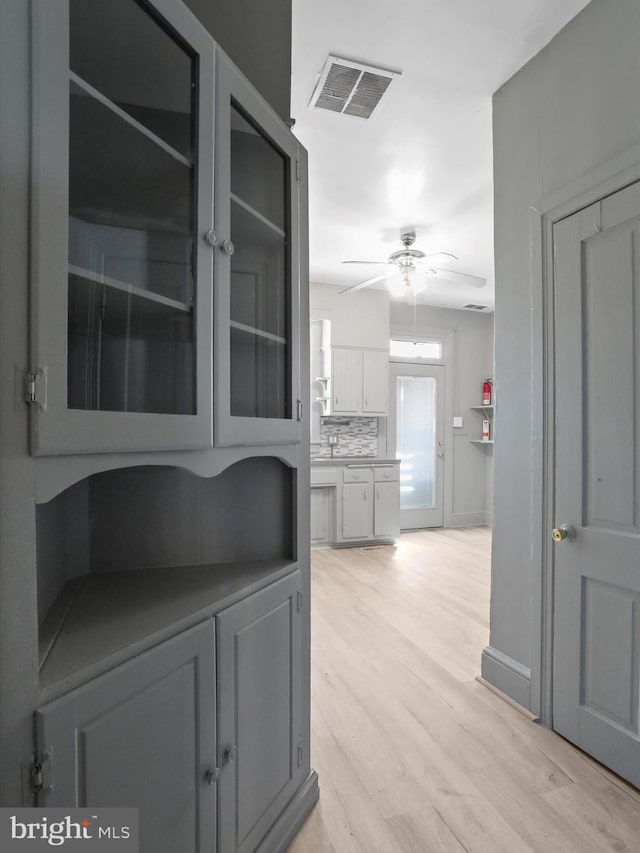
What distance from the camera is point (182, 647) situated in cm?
105

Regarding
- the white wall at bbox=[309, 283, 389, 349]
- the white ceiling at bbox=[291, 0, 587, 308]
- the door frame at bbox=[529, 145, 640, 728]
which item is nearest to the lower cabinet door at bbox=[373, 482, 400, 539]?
the white wall at bbox=[309, 283, 389, 349]

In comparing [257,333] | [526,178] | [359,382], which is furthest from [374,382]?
[257,333]

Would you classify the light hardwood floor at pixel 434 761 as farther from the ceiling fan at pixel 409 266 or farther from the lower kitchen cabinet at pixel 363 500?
the ceiling fan at pixel 409 266

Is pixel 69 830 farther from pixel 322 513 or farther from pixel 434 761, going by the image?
pixel 322 513

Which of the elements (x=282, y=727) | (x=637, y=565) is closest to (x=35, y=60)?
(x=282, y=727)

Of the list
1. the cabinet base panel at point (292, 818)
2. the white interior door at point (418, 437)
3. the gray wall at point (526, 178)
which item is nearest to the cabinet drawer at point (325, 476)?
the white interior door at point (418, 437)

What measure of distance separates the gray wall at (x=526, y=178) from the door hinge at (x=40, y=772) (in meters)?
1.97

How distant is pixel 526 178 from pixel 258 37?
53.0 inches

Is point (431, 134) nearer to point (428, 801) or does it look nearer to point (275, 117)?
point (275, 117)

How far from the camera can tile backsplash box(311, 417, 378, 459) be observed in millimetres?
5453

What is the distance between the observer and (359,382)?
5340 mm

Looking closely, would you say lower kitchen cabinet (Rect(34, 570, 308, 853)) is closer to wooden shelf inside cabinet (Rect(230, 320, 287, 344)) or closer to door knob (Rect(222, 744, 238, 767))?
door knob (Rect(222, 744, 238, 767))

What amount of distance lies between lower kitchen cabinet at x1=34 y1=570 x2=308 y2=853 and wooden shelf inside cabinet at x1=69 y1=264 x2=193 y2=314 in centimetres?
76

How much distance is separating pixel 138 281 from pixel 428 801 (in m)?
1.91
